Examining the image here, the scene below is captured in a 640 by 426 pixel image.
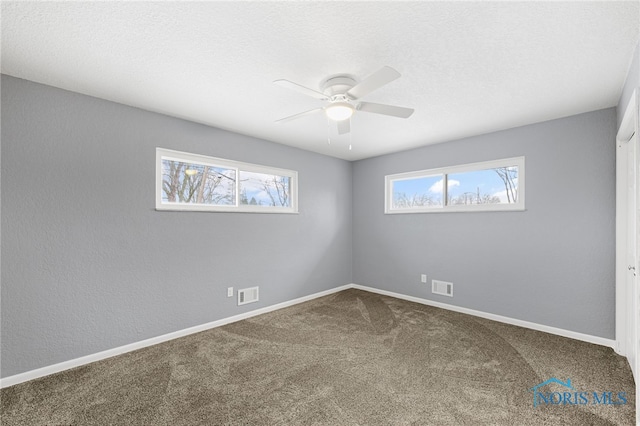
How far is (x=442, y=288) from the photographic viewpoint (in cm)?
422

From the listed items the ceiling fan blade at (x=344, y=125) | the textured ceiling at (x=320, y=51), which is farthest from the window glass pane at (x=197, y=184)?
the ceiling fan blade at (x=344, y=125)

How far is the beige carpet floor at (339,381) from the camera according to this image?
1.90 m

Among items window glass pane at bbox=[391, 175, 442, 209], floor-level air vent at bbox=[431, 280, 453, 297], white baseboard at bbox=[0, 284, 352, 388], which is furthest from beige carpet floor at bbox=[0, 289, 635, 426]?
window glass pane at bbox=[391, 175, 442, 209]

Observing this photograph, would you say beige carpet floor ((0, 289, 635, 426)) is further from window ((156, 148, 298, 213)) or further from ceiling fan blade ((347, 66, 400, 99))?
ceiling fan blade ((347, 66, 400, 99))

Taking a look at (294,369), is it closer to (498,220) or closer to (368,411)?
(368,411)

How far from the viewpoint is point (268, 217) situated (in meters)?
4.16

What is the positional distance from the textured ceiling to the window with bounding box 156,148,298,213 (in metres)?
0.66

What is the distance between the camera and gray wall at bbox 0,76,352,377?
2314mm

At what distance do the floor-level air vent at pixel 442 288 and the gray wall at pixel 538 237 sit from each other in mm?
73

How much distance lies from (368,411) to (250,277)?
7.81 feet

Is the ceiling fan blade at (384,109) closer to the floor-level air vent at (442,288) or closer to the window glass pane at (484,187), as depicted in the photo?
the window glass pane at (484,187)

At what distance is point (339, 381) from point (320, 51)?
2.50 m

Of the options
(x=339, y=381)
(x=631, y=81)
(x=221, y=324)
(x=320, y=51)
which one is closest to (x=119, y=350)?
(x=221, y=324)

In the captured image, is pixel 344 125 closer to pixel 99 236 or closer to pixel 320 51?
pixel 320 51
